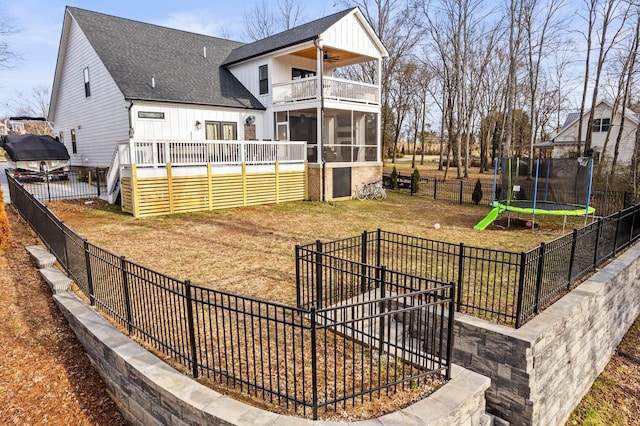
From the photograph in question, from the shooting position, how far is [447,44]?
3073 centimetres

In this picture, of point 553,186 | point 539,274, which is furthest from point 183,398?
point 553,186

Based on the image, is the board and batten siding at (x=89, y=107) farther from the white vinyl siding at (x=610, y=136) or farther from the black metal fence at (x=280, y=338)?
the white vinyl siding at (x=610, y=136)

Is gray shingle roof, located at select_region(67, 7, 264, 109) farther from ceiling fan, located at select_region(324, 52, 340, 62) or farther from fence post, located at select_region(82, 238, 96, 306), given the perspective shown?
fence post, located at select_region(82, 238, 96, 306)

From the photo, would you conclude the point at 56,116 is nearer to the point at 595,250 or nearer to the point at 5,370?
the point at 5,370

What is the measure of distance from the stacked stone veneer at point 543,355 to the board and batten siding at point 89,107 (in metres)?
15.9

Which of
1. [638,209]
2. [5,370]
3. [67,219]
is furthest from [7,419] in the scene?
[638,209]

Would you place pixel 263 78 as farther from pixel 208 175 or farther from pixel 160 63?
pixel 208 175

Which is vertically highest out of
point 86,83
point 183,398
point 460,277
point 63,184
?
point 86,83

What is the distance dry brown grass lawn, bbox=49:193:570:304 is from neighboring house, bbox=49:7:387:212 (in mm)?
2995

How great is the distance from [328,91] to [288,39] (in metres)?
3.93

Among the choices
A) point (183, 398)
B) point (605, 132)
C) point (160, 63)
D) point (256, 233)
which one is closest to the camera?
point (183, 398)

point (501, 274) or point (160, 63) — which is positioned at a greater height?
point (160, 63)

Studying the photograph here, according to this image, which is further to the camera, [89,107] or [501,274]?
[89,107]

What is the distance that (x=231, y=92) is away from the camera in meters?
20.0
